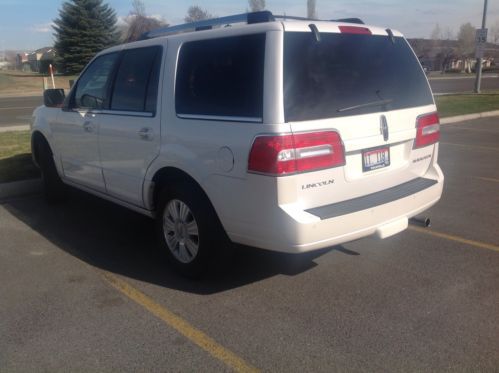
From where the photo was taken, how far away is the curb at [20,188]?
22.2 ft

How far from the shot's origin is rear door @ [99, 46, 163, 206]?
434 cm

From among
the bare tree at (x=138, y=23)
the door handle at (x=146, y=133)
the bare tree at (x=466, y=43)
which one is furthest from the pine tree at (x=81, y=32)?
the bare tree at (x=466, y=43)

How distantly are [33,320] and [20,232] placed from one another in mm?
2124

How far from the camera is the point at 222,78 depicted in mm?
3758

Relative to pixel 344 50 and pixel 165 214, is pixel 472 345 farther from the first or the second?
pixel 165 214

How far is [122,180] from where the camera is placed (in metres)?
4.80

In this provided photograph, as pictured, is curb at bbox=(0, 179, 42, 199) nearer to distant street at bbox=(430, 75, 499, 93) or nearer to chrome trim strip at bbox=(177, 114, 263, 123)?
chrome trim strip at bbox=(177, 114, 263, 123)

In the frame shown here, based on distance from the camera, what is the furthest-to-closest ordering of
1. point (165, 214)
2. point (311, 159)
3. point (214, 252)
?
point (165, 214), point (214, 252), point (311, 159)

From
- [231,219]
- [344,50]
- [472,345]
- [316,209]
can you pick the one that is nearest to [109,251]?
[231,219]

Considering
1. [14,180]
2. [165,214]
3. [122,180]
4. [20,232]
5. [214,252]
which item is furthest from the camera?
[14,180]

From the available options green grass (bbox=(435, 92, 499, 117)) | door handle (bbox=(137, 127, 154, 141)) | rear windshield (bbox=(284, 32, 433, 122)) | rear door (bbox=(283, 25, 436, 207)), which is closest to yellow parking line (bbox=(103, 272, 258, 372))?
rear door (bbox=(283, 25, 436, 207))

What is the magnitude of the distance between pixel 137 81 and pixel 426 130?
2534mm

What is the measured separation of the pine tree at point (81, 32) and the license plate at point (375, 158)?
1671 inches

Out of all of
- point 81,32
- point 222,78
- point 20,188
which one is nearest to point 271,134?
point 222,78
